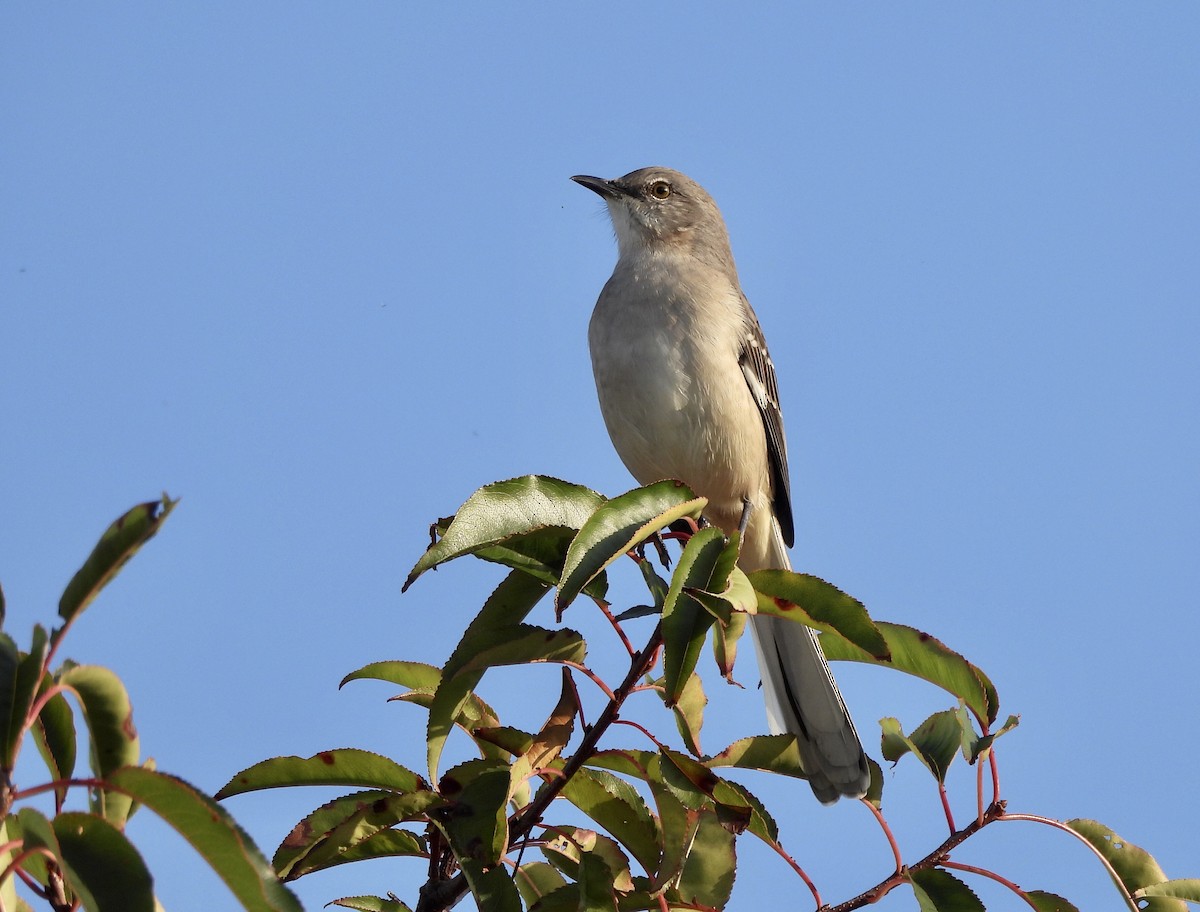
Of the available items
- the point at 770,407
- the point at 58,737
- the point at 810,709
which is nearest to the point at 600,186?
the point at 770,407

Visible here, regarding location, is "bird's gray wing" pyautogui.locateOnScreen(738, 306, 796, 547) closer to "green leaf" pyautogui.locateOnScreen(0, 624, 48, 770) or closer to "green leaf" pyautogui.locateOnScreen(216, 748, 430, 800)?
"green leaf" pyautogui.locateOnScreen(216, 748, 430, 800)

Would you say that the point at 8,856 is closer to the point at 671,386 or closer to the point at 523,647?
the point at 523,647

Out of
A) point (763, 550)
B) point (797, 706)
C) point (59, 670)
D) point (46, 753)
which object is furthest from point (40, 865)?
point (763, 550)

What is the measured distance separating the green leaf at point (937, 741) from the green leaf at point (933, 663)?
0.22 feet

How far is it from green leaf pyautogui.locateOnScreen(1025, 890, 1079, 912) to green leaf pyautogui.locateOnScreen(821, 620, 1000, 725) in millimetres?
443

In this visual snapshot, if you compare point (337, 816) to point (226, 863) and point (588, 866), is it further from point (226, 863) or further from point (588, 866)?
point (226, 863)

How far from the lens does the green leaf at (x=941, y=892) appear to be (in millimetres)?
2982

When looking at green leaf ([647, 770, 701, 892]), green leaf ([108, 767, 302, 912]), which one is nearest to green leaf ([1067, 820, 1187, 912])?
green leaf ([647, 770, 701, 892])

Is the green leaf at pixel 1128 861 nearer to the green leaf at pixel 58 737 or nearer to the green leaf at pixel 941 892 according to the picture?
the green leaf at pixel 941 892

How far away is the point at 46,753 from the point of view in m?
2.69

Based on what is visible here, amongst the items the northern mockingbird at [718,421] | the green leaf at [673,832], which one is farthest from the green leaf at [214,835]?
the northern mockingbird at [718,421]

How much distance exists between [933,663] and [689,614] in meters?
0.79

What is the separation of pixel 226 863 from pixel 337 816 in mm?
972

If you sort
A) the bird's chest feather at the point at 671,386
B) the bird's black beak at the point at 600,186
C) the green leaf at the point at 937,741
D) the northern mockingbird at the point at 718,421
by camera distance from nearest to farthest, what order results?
1. the green leaf at the point at 937,741
2. the northern mockingbird at the point at 718,421
3. the bird's chest feather at the point at 671,386
4. the bird's black beak at the point at 600,186
